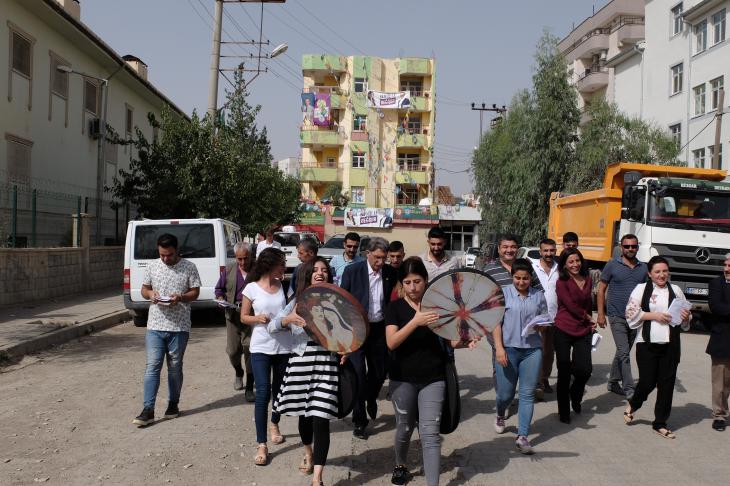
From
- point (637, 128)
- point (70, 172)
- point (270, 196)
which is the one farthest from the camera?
point (637, 128)

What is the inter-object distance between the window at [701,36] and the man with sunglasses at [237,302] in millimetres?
32482

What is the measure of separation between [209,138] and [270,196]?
5163mm

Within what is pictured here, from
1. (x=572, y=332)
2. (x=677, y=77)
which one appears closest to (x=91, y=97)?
(x=572, y=332)

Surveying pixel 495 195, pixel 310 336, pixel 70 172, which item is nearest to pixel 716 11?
pixel 495 195

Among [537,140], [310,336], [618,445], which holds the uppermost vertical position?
[537,140]

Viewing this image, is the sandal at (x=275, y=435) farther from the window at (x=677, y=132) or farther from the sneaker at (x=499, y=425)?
the window at (x=677, y=132)

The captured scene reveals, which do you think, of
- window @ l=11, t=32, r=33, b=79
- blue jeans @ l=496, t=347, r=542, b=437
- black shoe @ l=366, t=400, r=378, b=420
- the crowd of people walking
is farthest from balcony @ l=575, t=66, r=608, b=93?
blue jeans @ l=496, t=347, r=542, b=437

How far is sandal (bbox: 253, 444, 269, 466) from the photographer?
5.70 metres

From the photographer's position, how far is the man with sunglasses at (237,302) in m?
7.96

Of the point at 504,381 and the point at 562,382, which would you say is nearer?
the point at 504,381

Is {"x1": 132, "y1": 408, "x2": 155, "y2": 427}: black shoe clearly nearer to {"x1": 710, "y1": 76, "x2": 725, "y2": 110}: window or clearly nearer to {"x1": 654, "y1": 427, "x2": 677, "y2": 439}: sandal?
{"x1": 654, "y1": 427, "x2": 677, "y2": 439}: sandal

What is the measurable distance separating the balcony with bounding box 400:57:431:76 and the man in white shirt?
186 ft

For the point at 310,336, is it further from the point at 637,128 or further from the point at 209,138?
the point at 637,128

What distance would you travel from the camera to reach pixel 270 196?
93.3ft
